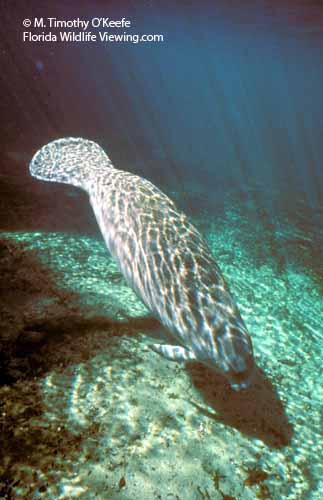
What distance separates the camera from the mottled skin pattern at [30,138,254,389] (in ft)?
13.6

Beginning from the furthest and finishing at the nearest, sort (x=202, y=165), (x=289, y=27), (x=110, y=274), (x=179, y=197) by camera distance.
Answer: (x=289, y=27)
(x=202, y=165)
(x=179, y=197)
(x=110, y=274)

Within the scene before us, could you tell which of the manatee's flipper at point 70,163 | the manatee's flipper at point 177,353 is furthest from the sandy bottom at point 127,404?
the manatee's flipper at point 70,163

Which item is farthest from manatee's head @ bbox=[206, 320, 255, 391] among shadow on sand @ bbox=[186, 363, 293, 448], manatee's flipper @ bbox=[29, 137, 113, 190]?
manatee's flipper @ bbox=[29, 137, 113, 190]

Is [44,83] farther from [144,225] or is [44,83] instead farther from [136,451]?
[136,451]

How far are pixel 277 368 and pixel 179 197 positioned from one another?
954cm

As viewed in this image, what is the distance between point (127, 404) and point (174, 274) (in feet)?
5.98

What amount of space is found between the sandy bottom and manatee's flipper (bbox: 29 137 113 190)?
1.71 m

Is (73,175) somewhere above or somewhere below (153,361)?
above

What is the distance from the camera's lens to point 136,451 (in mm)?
3467

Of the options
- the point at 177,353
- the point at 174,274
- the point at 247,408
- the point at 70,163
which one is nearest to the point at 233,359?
the point at 177,353

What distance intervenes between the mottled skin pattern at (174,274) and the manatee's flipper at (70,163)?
2.51 feet

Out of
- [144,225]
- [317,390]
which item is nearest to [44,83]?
[144,225]

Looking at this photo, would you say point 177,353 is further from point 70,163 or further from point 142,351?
point 70,163

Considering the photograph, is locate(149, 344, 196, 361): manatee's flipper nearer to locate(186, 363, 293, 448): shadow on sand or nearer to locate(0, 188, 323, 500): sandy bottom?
locate(0, 188, 323, 500): sandy bottom
